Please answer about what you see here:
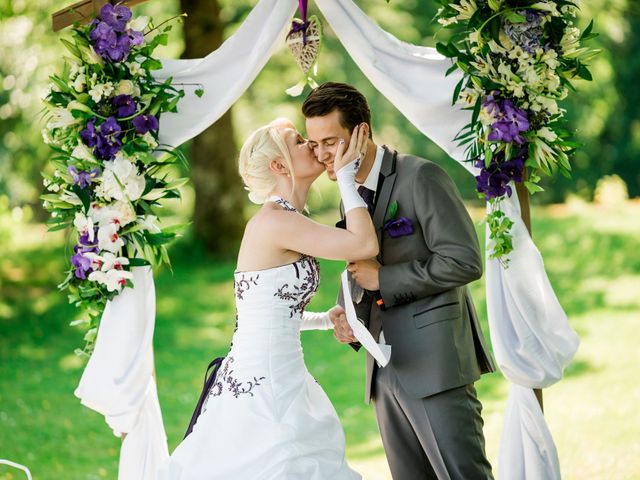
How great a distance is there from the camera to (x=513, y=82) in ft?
12.6

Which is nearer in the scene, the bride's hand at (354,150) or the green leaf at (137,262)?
the bride's hand at (354,150)

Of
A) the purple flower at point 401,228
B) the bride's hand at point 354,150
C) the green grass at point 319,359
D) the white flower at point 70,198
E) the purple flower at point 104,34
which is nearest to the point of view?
the bride's hand at point 354,150

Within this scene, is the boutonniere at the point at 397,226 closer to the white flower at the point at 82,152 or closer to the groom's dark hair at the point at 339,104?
the groom's dark hair at the point at 339,104

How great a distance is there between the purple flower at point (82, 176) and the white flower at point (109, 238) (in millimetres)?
213

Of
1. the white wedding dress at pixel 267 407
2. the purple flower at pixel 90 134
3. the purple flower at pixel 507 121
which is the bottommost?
the white wedding dress at pixel 267 407

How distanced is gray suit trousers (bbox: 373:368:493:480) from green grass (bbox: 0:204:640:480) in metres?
2.02

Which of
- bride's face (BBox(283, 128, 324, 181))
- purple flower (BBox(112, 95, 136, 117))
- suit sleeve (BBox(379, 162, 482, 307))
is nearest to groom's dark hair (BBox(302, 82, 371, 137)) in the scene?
bride's face (BBox(283, 128, 324, 181))

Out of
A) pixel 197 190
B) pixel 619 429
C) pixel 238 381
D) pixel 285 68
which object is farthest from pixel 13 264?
pixel 238 381

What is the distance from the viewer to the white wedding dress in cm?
368

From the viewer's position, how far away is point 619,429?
6.60 metres

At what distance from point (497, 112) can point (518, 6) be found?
0.46m

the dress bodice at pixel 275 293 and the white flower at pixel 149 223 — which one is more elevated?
the white flower at pixel 149 223

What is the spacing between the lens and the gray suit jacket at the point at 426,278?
383 cm

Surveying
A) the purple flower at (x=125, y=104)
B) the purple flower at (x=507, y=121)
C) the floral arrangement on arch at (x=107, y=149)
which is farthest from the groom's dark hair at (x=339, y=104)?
the purple flower at (x=125, y=104)
